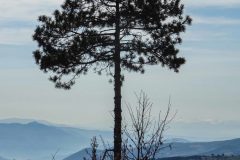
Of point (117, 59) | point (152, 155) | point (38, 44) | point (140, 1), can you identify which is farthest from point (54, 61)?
point (152, 155)

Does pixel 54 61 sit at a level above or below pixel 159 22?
below

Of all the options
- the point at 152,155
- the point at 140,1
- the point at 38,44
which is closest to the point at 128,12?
the point at 140,1

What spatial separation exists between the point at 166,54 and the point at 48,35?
614cm

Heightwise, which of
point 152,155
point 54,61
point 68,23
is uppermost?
point 68,23

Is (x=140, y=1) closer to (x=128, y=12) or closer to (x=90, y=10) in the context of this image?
(x=128, y=12)

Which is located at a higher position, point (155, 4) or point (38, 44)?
point (155, 4)

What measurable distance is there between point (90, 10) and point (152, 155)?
19.2 meters

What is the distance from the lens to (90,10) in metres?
27.6

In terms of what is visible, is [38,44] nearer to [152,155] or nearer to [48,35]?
[48,35]

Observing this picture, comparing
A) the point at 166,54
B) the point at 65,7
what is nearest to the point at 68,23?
the point at 65,7

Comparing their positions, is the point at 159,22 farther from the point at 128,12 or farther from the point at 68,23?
the point at 68,23

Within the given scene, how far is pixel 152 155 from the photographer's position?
9.18 metres

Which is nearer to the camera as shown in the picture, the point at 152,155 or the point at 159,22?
the point at 152,155

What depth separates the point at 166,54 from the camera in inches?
1102
